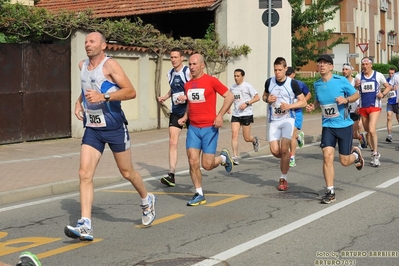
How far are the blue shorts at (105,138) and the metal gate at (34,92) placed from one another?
31.9 feet

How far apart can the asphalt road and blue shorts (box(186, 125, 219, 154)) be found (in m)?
0.75

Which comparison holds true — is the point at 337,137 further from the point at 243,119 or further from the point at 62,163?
the point at 62,163

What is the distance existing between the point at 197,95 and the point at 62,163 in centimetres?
528

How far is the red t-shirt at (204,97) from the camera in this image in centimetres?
1029

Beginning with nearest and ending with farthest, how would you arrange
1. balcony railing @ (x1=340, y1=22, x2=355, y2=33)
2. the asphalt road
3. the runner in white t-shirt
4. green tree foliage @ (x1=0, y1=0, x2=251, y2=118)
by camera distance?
the asphalt road, the runner in white t-shirt, green tree foliage @ (x1=0, y1=0, x2=251, y2=118), balcony railing @ (x1=340, y1=22, x2=355, y2=33)

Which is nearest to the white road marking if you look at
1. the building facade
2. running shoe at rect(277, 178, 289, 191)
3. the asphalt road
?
the asphalt road

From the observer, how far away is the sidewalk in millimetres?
11797

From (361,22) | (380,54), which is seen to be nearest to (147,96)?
(361,22)

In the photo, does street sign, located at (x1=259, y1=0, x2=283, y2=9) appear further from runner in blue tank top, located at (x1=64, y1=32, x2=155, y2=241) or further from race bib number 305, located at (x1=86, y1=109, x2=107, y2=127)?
race bib number 305, located at (x1=86, y1=109, x2=107, y2=127)

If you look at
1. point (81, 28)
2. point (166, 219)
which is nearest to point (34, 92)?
point (81, 28)

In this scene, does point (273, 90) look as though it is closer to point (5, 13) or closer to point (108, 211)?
point (108, 211)

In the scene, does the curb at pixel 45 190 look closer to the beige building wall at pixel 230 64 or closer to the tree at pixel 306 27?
the beige building wall at pixel 230 64

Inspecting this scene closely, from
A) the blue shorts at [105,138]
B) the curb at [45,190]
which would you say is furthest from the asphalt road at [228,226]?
the blue shorts at [105,138]

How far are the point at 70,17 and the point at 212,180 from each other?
768 centimetres
